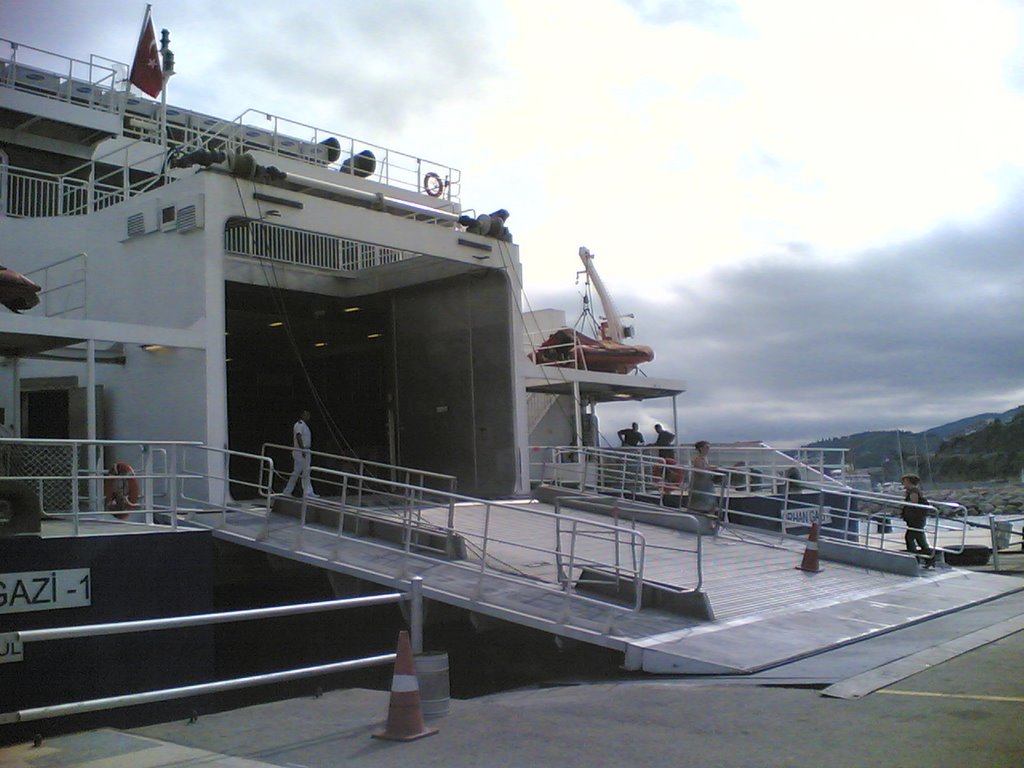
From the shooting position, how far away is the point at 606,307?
33.2 m

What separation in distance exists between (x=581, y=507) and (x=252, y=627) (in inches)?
243

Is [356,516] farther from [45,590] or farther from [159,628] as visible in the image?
[159,628]

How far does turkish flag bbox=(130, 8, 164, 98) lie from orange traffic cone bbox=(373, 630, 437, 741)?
18415 mm

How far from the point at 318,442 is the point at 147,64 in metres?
9.89

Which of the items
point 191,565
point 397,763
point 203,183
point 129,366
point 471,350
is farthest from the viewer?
point 471,350

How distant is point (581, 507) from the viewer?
17047mm

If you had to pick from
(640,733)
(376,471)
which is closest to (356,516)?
(640,733)

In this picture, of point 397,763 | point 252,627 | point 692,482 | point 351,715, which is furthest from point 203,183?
point 397,763

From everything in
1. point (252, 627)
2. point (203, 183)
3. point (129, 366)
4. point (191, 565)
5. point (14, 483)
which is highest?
point (203, 183)

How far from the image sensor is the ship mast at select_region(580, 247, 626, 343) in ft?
108

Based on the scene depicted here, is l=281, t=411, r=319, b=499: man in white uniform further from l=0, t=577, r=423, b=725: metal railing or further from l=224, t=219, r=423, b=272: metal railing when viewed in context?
l=224, t=219, r=423, b=272: metal railing

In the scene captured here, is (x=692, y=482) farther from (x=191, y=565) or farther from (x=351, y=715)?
(x=351, y=715)

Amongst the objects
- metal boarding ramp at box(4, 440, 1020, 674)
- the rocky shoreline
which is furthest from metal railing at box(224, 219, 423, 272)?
the rocky shoreline

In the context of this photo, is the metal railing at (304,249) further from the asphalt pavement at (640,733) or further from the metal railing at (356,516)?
the asphalt pavement at (640,733)
